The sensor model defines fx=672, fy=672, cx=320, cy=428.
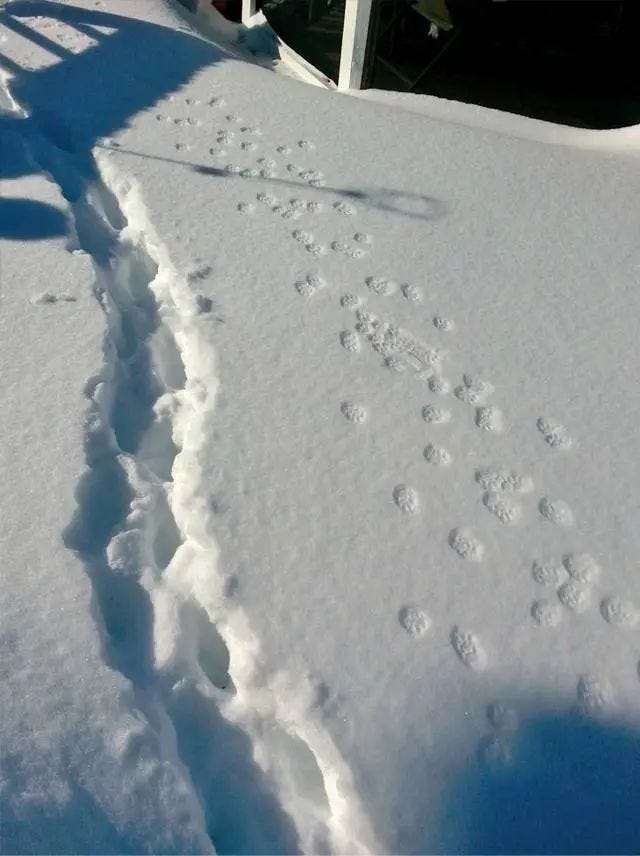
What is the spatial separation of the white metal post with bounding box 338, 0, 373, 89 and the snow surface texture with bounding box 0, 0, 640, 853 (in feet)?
6.16

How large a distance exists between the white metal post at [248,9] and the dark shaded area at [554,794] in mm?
7252

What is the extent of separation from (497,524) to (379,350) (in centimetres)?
88

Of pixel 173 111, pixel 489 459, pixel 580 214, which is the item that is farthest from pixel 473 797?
pixel 173 111

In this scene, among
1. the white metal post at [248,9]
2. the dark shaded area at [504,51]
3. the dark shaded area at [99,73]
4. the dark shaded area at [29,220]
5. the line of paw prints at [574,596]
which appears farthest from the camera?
the white metal post at [248,9]

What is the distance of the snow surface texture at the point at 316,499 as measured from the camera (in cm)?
163

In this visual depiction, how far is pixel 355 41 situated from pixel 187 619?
191 inches

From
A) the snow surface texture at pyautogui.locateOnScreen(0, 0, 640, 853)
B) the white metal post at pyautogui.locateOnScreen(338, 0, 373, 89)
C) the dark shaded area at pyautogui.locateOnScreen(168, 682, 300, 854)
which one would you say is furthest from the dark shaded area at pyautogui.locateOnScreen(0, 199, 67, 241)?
the white metal post at pyautogui.locateOnScreen(338, 0, 373, 89)

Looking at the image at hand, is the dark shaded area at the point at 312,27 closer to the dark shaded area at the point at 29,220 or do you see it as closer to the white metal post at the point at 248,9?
the white metal post at the point at 248,9

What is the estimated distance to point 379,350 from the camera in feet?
8.84

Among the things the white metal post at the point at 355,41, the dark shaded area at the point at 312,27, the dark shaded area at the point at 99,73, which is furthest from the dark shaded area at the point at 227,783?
the dark shaded area at the point at 312,27

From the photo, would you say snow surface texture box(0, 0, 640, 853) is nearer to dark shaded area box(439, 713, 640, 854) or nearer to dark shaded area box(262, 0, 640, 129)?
dark shaded area box(439, 713, 640, 854)

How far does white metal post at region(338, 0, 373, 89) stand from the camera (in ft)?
16.8

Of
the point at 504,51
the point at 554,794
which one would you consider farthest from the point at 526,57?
the point at 554,794

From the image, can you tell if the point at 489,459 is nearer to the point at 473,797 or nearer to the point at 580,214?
the point at 473,797
